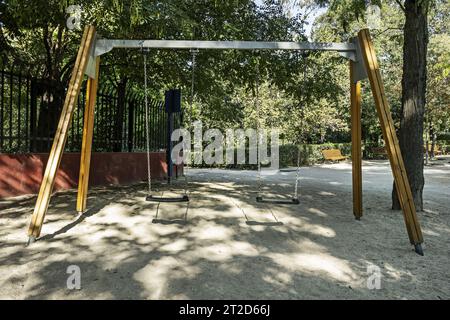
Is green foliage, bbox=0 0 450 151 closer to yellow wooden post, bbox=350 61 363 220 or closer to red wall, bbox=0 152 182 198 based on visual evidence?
yellow wooden post, bbox=350 61 363 220

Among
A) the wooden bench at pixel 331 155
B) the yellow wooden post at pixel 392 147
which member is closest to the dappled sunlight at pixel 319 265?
the yellow wooden post at pixel 392 147

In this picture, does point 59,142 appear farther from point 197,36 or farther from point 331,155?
point 331,155

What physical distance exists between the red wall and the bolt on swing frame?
6.51 feet

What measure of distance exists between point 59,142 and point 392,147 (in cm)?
403

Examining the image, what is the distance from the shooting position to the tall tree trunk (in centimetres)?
653

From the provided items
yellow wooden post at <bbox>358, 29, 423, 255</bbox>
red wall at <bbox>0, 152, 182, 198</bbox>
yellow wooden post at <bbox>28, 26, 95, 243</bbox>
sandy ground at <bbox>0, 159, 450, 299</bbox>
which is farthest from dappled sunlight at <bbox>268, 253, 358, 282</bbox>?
red wall at <bbox>0, 152, 182, 198</bbox>

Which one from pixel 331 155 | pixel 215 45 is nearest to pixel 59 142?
pixel 215 45

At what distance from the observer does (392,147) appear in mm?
4785

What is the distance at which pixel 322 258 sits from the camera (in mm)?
4059

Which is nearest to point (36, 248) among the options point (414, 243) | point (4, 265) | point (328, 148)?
point (4, 265)

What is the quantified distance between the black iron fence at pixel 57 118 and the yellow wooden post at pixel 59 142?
2694 mm

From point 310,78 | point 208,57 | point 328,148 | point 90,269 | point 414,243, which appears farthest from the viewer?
point 328,148

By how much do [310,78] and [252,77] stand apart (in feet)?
5.47
